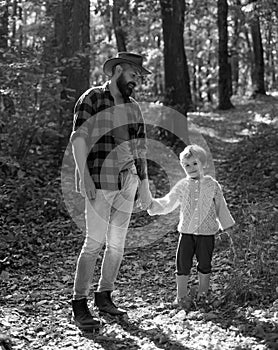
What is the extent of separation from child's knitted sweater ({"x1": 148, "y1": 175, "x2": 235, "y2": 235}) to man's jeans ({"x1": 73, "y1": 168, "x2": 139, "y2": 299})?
492mm

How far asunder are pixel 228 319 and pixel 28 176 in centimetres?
600

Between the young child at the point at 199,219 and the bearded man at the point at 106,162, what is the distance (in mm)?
535

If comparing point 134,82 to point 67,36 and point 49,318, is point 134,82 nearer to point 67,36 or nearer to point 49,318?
point 49,318

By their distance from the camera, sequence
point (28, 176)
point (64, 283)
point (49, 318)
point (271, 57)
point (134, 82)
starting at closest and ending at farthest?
1. point (134, 82)
2. point (49, 318)
3. point (64, 283)
4. point (28, 176)
5. point (271, 57)

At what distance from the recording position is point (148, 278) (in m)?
6.87

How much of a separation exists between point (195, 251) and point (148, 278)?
145 cm

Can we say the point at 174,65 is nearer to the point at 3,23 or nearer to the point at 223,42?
the point at 3,23

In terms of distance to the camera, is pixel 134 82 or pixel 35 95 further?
pixel 35 95

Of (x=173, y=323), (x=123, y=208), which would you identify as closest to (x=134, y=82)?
(x=123, y=208)

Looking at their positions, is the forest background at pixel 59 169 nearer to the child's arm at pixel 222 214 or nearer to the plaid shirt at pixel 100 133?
the child's arm at pixel 222 214

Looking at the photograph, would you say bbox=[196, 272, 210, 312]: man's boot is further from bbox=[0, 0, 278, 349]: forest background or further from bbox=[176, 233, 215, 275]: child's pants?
bbox=[0, 0, 278, 349]: forest background

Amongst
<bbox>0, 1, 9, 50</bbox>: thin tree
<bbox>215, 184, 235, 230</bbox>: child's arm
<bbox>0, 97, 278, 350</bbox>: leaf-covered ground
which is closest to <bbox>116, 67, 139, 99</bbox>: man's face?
<bbox>215, 184, 235, 230</bbox>: child's arm

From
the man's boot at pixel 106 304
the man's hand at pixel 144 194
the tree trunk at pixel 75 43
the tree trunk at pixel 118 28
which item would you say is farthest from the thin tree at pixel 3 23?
the tree trunk at pixel 118 28

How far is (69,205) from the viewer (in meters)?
9.19
